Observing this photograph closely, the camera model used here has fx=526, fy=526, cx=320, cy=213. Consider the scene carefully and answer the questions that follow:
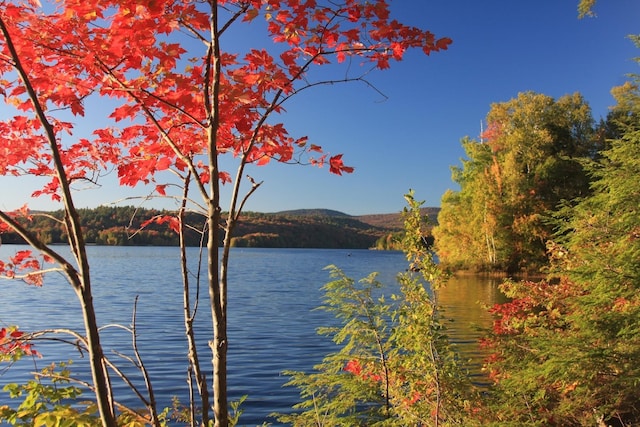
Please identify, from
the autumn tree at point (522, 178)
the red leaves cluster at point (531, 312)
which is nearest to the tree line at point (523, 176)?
the autumn tree at point (522, 178)

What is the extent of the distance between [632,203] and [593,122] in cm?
3442

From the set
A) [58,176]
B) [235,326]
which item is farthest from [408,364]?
[235,326]

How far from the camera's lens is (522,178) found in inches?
1242

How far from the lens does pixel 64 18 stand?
7.32ft

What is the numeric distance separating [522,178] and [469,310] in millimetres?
14996

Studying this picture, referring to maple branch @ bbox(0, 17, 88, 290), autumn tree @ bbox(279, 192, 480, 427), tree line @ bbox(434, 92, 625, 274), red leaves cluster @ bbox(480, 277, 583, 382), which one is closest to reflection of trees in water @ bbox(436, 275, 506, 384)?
red leaves cluster @ bbox(480, 277, 583, 382)

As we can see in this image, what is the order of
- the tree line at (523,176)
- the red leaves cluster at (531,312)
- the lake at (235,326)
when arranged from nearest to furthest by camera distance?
the red leaves cluster at (531,312) → the lake at (235,326) → the tree line at (523,176)

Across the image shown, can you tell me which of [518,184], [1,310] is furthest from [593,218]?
[518,184]

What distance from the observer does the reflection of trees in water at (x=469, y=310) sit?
1096 centimetres

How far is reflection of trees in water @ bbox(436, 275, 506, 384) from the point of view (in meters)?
11.0

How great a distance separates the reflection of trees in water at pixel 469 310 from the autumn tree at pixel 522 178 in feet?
8.02

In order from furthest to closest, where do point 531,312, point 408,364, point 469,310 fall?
1. point 469,310
2. point 531,312
3. point 408,364

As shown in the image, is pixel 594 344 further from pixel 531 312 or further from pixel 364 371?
pixel 364 371

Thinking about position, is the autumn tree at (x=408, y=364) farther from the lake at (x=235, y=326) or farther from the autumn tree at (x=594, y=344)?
the lake at (x=235, y=326)
